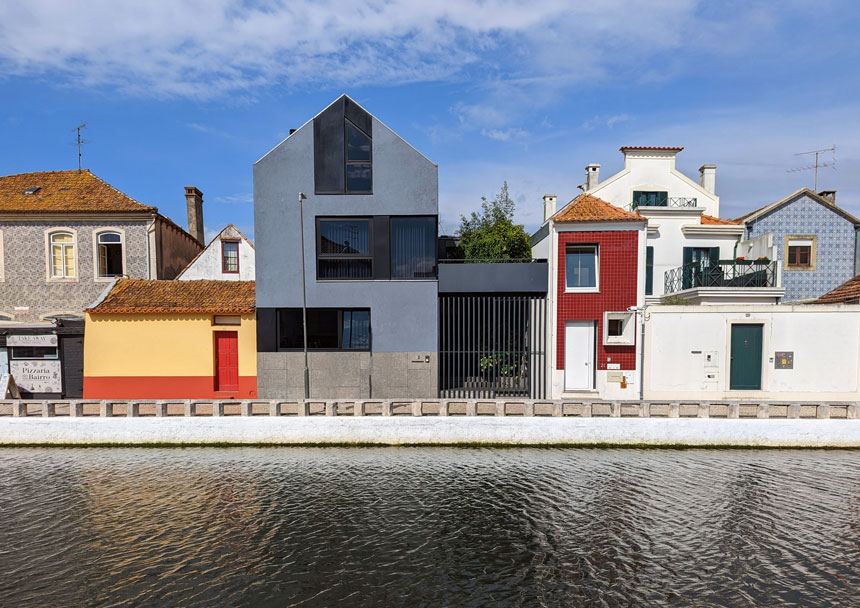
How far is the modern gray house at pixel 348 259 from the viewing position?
20.5 m

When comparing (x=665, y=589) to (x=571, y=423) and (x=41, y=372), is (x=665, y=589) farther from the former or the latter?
A: (x=41, y=372)

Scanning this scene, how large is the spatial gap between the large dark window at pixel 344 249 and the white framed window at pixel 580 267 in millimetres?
8964

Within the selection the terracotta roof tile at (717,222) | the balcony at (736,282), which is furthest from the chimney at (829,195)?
the balcony at (736,282)

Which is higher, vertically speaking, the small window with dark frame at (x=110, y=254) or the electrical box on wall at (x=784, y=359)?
the small window with dark frame at (x=110, y=254)

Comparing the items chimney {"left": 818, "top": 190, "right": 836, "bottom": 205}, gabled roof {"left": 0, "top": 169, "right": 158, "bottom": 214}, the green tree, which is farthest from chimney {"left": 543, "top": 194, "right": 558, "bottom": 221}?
gabled roof {"left": 0, "top": 169, "right": 158, "bottom": 214}

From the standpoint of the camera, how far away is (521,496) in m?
12.9

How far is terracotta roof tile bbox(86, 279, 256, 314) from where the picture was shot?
67.9 ft

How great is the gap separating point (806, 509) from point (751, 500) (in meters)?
1.18

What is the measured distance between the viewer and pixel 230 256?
89.1 feet

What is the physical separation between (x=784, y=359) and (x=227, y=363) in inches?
Answer: 959

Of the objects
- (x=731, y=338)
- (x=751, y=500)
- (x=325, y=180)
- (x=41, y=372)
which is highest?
(x=325, y=180)

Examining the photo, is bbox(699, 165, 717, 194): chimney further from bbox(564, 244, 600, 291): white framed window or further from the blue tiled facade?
bbox(564, 244, 600, 291): white framed window

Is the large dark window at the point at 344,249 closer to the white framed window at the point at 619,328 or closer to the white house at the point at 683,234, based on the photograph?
the white framed window at the point at 619,328

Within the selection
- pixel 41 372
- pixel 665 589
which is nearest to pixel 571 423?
pixel 665 589
